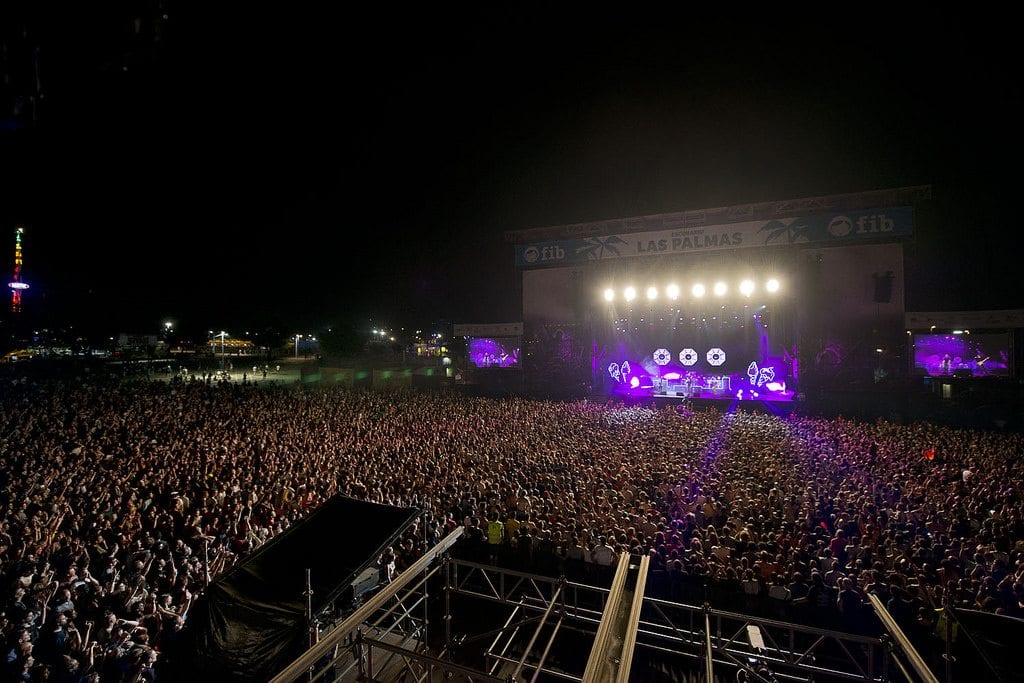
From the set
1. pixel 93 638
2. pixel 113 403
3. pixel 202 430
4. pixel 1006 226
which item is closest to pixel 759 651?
pixel 93 638

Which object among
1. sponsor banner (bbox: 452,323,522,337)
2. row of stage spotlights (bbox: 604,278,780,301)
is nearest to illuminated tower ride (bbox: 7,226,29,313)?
sponsor banner (bbox: 452,323,522,337)

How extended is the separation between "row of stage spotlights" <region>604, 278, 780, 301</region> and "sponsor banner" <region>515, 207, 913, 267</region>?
10.5 ft

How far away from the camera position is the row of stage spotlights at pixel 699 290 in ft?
69.2

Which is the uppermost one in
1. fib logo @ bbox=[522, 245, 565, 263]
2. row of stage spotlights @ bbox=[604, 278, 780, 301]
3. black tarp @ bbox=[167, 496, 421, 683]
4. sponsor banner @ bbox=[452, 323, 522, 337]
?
fib logo @ bbox=[522, 245, 565, 263]

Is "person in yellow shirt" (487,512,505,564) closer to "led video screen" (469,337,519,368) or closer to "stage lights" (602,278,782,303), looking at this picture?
"stage lights" (602,278,782,303)

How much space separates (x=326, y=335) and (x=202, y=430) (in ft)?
110

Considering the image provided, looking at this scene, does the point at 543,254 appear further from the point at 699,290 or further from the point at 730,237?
the point at 730,237

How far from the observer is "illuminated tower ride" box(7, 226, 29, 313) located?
51.2m

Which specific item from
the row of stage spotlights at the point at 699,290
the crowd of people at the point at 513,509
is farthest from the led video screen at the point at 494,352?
the crowd of people at the point at 513,509

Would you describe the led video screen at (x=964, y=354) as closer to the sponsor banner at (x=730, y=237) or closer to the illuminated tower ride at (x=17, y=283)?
the sponsor banner at (x=730, y=237)

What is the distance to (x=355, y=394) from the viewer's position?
2122 cm

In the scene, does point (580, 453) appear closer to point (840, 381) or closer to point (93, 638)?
point (93, 638)

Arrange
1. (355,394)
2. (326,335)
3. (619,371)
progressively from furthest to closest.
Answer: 1. (326,335)
2. (619,371)
3. (355,394)

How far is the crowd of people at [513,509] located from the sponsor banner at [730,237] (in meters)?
12.6
